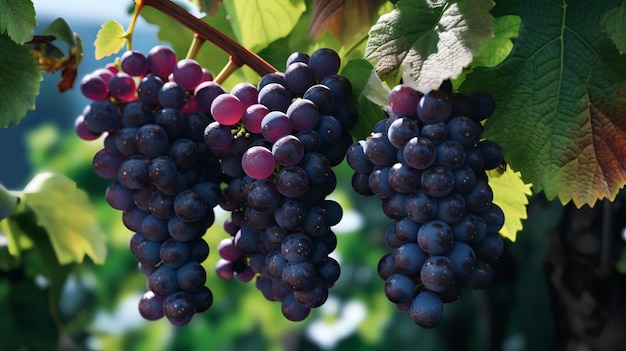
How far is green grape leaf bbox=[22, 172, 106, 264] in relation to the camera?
3.00 feet

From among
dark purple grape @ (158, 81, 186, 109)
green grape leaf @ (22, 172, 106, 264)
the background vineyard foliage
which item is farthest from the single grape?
the background vineyard foliage

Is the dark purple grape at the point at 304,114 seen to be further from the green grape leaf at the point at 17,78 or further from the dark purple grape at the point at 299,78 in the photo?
the green grape leaf at the point at 17,78

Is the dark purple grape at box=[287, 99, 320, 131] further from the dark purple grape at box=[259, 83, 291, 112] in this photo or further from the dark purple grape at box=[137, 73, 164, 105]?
the dark purple grape at box=[137, 73, 164, 105]

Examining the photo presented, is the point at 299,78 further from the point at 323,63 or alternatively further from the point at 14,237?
the point at 14,237

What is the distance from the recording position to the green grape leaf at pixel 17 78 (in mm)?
689

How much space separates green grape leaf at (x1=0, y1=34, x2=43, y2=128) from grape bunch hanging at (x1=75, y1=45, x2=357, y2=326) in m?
0.08

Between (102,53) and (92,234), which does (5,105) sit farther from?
(92,234)

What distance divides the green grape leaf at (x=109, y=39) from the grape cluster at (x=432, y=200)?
278mm

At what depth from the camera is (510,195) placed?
68 centimetres

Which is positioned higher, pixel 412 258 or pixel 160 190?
pixel 412 258

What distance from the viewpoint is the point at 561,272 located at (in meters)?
1.03

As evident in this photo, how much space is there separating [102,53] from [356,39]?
0.24m

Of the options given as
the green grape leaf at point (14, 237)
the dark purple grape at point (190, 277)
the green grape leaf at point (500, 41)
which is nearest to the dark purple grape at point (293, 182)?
the dark purple grape at point (190, 277)

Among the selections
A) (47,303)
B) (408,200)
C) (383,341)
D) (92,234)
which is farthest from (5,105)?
(383,341)
